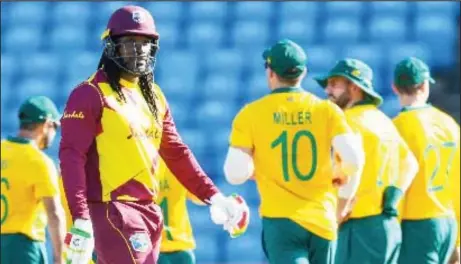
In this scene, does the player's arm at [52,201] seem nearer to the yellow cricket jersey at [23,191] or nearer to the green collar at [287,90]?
the yellow cricket jersey at [23,191]

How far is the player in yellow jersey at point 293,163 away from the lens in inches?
287

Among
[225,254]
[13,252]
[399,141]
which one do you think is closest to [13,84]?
[225,254]

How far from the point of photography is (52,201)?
8.71 m

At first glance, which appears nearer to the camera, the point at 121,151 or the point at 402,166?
the point at 121,151

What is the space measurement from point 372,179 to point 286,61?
1201 millimetres

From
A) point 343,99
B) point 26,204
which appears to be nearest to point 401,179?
point 343,99

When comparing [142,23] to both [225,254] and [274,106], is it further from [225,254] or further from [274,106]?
[225,254]

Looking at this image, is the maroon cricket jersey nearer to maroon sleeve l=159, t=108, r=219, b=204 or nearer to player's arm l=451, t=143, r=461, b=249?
maroon sleeve l=159, t=108, r=219, b=204

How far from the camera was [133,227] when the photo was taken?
598 centimetres

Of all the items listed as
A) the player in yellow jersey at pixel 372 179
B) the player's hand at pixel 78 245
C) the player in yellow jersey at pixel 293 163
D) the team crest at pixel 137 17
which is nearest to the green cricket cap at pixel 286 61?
the player in yellow jersey at pixel 293 163

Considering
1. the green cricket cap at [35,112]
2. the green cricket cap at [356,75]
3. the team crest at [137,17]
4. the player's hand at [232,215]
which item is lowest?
the green cricket cap at [35,112]

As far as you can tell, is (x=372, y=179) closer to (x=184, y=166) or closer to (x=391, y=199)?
(x=391, y=199)

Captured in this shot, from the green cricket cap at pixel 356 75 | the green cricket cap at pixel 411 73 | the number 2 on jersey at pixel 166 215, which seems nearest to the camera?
the green cricket cap at pixel 356 75

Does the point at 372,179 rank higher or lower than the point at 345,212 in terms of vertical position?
higher
